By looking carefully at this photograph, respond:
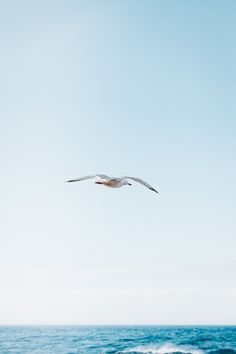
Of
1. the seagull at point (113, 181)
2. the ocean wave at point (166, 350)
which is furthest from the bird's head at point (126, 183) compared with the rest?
the ocean wave at point (166, 350)

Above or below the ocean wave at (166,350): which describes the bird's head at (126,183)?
above

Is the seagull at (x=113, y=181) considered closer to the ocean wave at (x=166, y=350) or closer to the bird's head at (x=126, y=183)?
the bird's head at (x=126, y=183)

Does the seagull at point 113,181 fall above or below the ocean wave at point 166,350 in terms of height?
above

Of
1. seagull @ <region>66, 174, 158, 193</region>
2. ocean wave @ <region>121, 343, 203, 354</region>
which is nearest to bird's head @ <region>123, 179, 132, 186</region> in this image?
seagull @ <region>66, 174, 158, 193</region>

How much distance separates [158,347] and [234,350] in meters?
6.51

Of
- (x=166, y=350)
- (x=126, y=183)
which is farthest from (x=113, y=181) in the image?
(x=166, y=350)

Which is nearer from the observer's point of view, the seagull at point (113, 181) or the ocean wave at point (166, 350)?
the seagull at point (113, 181)

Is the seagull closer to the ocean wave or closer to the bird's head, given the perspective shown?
the bird's head

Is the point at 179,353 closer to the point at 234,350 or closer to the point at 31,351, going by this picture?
the point at 234,350

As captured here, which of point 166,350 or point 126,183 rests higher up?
point 126,183

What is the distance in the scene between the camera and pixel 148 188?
31.1 feet

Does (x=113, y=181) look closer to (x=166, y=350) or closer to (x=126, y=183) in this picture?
(x=126, y=183)

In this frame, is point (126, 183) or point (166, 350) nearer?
point (126, 183)

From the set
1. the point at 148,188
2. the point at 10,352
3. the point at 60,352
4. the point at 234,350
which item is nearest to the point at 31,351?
the point at 10,352
